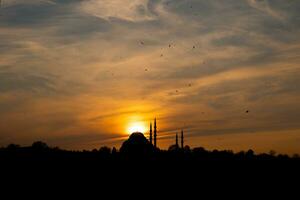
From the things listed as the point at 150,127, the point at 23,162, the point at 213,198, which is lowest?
the point at 213,198

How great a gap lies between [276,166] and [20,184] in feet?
75.0

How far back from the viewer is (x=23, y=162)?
99.6 feet

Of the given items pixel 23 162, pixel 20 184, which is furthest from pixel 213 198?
pixel 23 162

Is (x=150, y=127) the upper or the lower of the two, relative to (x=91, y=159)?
upper

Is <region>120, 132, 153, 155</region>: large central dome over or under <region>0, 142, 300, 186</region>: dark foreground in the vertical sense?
over

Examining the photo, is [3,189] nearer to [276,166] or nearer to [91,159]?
[91,159]

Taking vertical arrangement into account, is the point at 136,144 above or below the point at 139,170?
above

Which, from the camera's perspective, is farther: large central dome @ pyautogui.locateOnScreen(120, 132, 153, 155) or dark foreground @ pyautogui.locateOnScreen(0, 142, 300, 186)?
large central dome @ pyautogui.locateOnScreen(120, 132, 153, 155)

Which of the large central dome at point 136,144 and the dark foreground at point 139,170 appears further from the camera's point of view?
the large central dome at point 136,144

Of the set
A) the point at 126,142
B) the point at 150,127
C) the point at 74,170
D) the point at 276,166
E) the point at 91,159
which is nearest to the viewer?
the point at 74,170

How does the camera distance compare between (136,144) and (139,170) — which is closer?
(139,170)

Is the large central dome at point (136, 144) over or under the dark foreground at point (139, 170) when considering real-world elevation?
over

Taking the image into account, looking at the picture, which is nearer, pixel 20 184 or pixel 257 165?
pixel 20 184

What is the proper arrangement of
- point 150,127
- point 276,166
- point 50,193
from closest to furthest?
point 50,193, point 276,166, point 150,127
